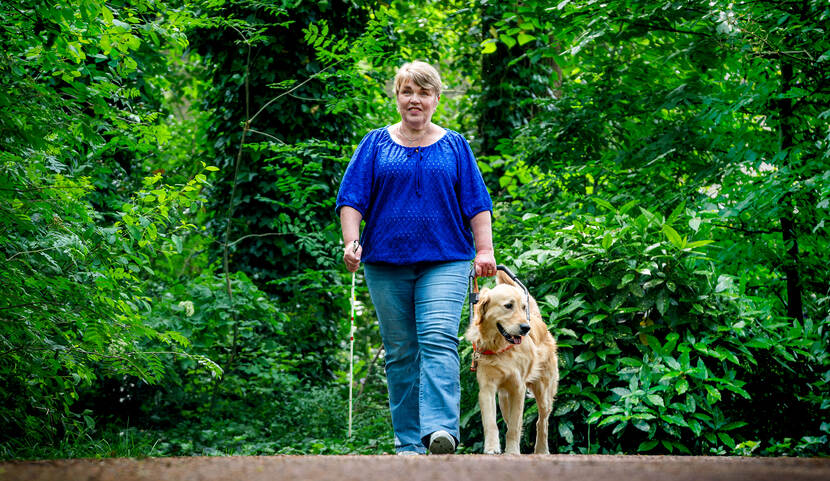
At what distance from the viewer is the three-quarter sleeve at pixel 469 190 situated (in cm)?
417

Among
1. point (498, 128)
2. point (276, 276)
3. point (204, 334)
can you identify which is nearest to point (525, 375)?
point (204, 334)

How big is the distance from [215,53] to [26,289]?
6164 millimetres

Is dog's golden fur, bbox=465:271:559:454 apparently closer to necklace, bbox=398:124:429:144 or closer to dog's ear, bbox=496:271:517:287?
dog's ear, bbox=496:271:517:287

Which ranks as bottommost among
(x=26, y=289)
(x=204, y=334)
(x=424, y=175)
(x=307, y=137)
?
(x=204, y=334)

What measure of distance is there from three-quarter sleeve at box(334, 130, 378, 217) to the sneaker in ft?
3.82

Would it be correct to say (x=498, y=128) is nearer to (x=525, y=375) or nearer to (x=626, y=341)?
(x=626, y=341)

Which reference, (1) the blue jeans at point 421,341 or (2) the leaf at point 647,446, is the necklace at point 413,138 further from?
(2) the leaf at point 647,446

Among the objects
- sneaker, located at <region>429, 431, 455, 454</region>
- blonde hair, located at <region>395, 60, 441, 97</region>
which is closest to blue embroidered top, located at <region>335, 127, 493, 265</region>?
blonde hair, located at <region>395, 60, 441, 97</region>

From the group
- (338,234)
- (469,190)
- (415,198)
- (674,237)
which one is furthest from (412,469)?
(338,234)

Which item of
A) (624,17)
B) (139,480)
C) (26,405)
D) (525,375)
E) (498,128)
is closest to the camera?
(139,480)

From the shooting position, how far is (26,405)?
454 centimetres

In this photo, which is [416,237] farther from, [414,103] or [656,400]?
[656,400]

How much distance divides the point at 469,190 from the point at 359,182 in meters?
0.55

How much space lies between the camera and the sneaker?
3.71 meters
